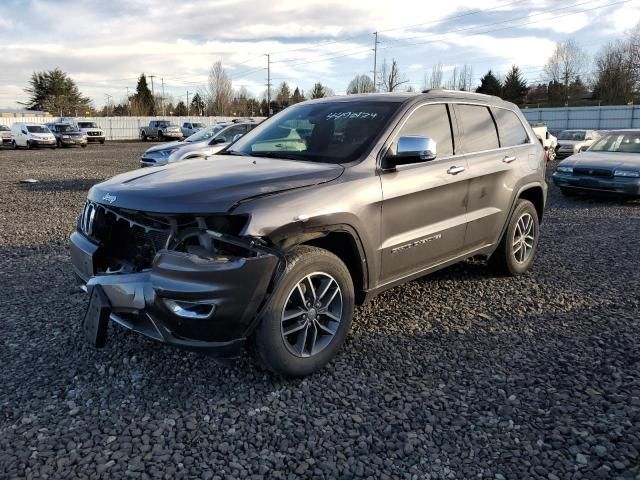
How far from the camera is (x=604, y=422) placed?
2.90m

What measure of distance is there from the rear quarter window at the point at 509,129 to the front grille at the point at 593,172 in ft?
19.9

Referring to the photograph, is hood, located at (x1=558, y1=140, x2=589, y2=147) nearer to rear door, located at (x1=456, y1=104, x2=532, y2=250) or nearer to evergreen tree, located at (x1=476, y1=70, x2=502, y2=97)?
rear door, located at (x1=456, y1=104, x2=532, y2=250)

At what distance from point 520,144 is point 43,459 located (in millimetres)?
4813

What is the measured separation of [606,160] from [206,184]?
10136mm

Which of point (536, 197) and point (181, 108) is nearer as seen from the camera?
point (536, 197)

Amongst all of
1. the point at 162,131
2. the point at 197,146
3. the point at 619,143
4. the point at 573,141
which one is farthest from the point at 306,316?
the point at 162,131

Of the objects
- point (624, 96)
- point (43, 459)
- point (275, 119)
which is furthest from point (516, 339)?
point (624, 96)

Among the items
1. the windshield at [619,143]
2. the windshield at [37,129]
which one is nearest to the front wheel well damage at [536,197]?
the windshield at [619,143]

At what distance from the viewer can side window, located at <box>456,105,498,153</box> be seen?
15.3 ft

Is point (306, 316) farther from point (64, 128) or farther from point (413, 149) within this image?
point (64, 128)

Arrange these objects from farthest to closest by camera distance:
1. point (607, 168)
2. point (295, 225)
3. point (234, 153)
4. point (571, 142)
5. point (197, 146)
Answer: point (571, 142) < point (197, 146) < point (607, 168) < point (234, 153) < point (295, 225)

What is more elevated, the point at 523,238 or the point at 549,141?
the point at 549,141

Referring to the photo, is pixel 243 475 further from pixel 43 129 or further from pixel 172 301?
pixel 43 129

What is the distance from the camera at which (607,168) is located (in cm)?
1051
